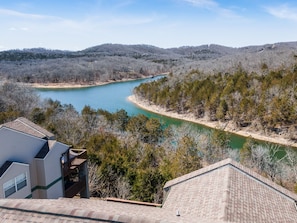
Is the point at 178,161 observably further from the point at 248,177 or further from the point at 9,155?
the point at 9,155

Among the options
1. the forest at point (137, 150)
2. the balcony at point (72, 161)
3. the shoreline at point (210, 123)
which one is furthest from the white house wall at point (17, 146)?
the shoreline at point (210, 123)

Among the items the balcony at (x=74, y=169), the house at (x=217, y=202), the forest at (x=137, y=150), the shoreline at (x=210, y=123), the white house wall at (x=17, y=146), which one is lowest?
the shoreline at (x=210, y=123)

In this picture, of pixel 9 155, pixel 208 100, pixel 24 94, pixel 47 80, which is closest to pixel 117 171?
pixel 9 155

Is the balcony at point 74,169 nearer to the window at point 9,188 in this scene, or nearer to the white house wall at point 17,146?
the white house wall at point 17,146

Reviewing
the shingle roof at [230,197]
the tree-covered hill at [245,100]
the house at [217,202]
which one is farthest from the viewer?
the tree-covered hill at [245,100]

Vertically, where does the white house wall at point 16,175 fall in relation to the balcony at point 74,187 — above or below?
above

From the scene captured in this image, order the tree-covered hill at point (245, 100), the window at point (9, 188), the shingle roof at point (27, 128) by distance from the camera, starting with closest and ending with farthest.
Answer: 1. the window at point (9, 188)
2. the shingle roof at point (27, 128)
3. the tree-covered hill at point (245, 100)

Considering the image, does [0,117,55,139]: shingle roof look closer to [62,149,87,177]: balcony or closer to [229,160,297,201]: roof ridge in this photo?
[62,149,87,177]: balcony

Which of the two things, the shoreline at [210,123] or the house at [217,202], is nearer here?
the house at [217,202]
